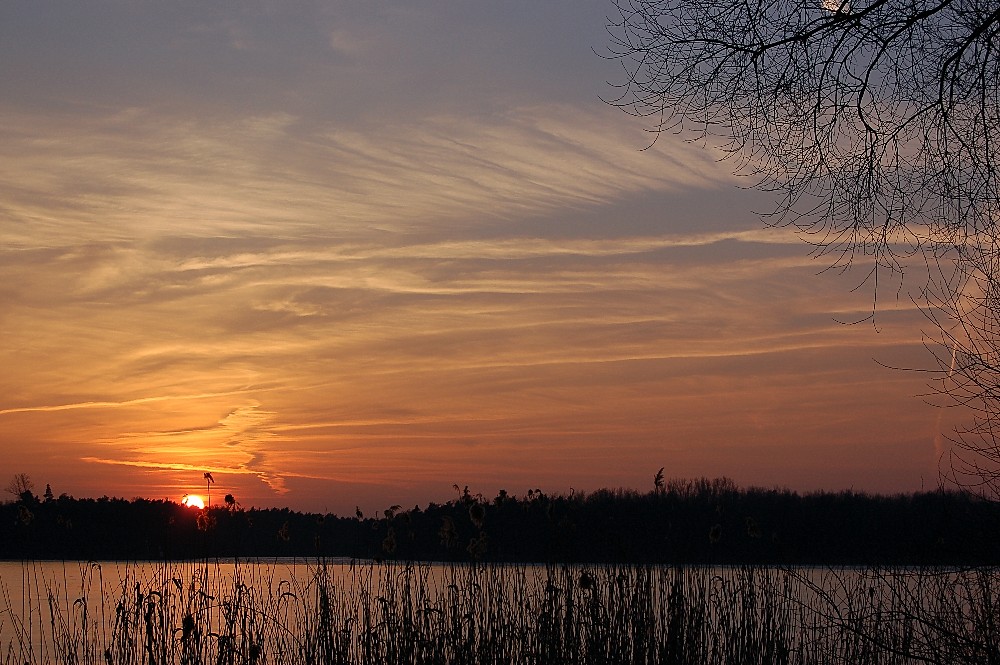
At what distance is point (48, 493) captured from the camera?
8.87 meters

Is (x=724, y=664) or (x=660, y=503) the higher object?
(x=660, y=503)

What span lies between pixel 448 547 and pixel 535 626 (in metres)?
1.02

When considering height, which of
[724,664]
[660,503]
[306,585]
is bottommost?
[724,664]

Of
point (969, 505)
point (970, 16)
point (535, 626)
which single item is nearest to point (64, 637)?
point (535, 626)

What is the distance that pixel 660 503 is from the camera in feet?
28.7

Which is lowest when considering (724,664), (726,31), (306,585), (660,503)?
(724,664)

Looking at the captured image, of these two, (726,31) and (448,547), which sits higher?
(726,31)

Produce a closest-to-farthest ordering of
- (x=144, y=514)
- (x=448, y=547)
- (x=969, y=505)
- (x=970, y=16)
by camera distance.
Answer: (x=970, y=16) → (x=969, y=505) → (x=448, y=547) → (x=144, y=514)

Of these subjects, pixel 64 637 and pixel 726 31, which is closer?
pixel 726 31

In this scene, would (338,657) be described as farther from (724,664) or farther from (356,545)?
(724,664)

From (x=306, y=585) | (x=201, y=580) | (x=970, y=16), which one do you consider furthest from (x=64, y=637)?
(x=970, y=16)

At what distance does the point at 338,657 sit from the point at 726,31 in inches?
239

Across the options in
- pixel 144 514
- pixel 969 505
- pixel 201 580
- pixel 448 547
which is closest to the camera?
pixel 969 505

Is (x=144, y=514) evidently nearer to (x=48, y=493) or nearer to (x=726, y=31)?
(x=48, y=493)
